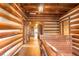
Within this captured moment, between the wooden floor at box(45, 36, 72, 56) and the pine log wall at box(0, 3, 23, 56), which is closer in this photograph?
the pine log wall at box(0, 3, 23, 56)

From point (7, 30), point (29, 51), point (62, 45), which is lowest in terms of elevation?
point (29, 51)

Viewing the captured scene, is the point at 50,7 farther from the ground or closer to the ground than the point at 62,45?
farther from the ground

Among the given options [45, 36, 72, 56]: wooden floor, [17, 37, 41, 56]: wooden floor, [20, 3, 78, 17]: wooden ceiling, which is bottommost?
[17, 37, 41, 56]: wooden floor

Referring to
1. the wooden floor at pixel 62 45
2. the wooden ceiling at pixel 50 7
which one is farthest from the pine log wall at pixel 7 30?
the wooden ceiling at pixel 50 7

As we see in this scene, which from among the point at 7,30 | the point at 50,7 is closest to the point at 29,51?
the point at 50,7

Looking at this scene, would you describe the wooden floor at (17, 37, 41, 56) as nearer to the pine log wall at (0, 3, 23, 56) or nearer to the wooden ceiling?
→ the pine log wall at (0, 3, 23, 56)

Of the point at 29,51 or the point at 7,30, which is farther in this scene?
the point at 29,51

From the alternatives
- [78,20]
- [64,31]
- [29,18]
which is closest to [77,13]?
[78,20]

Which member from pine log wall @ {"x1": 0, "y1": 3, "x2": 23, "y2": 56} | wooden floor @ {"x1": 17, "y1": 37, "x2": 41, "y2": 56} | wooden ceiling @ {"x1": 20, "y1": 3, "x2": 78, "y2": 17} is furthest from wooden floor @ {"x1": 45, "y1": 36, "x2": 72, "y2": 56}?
wooden ceiling @ {"x1": 20, "y1": 3, "x2": 78, "y2": 17}

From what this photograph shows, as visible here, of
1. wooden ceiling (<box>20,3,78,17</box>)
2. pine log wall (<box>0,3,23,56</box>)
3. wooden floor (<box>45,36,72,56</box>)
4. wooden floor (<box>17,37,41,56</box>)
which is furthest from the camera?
wooden ceiling (<box>20,3,78,17</box>)

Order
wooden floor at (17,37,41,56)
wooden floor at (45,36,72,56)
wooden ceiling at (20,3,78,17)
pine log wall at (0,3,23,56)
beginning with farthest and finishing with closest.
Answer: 1. wooden ceiling at (20,3,78,17)
2. wooden floor at (17,37,41,56)
3. wooden floor at (45,36,72,56)
4. pine log wall at (0,3,23,56)

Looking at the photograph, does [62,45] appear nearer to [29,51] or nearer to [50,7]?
[29,51]

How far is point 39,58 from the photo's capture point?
3.89ft

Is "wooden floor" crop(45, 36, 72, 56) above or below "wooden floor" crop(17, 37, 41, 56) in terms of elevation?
above
